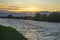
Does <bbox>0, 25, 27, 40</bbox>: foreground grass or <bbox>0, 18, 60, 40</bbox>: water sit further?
<bbox>0, 18, 60, 40</bbox>: water

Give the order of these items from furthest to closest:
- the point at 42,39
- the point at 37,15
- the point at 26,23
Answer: the point at 26,23 < the point at 37,15 < the point at 42,39

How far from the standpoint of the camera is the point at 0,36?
417 inches

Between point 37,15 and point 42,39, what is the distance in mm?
6091

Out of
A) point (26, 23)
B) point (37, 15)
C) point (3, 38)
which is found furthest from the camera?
point (26, 23)

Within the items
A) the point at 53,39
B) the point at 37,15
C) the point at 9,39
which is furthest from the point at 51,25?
the point at 9,39

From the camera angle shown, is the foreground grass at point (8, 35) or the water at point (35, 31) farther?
the water at point (35, 31)

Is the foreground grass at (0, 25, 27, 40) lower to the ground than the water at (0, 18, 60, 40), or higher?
higher

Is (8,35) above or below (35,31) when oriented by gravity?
above

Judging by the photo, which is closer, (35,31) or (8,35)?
(8,35)

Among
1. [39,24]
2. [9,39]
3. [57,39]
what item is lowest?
[39,24]

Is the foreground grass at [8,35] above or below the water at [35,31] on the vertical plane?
above

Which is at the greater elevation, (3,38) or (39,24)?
(3,38)

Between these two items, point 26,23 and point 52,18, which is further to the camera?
point 26,23

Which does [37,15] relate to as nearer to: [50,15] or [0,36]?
[50,15]
